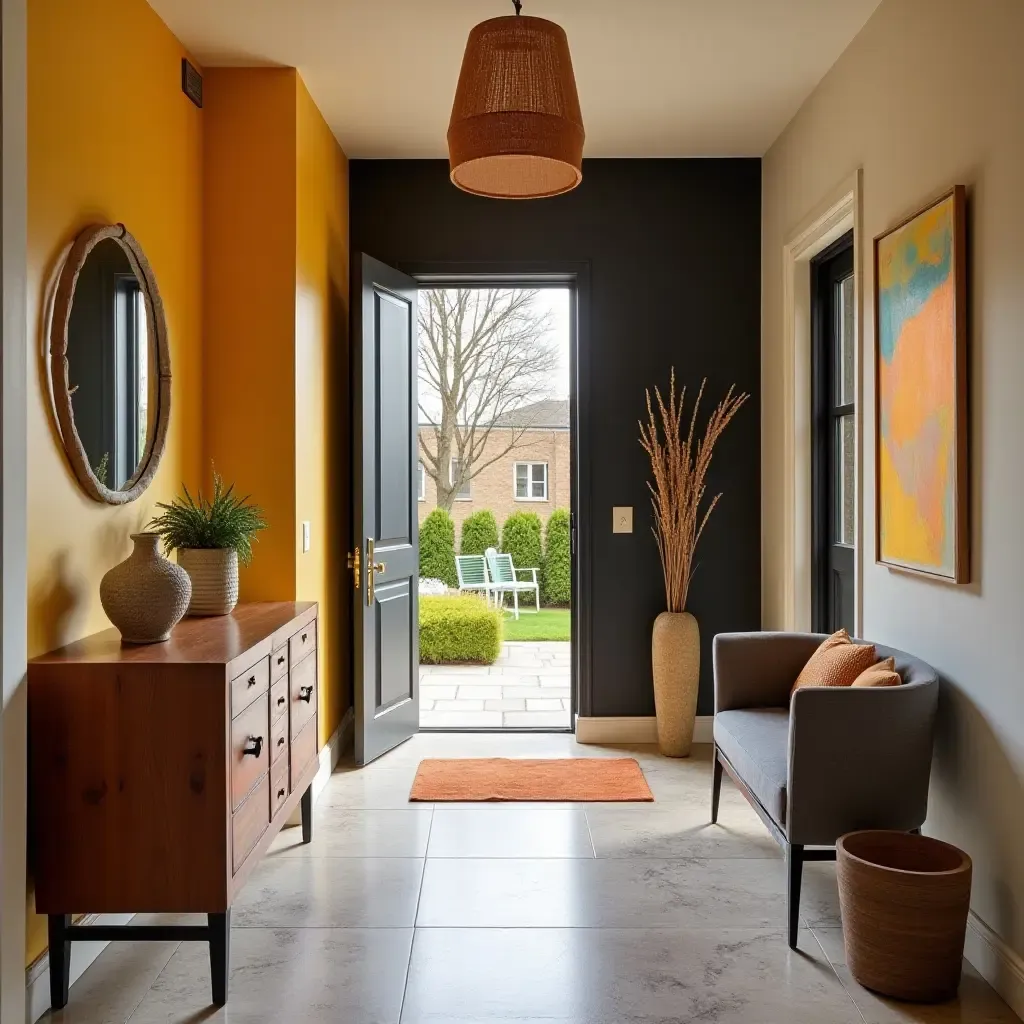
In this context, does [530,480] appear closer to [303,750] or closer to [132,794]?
[303,750]

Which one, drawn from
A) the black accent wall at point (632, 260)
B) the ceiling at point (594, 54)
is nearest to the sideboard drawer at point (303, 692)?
the black accent wall at point (632, 260)

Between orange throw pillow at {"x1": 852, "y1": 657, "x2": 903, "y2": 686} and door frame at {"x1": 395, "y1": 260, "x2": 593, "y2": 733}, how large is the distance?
2.10 metres

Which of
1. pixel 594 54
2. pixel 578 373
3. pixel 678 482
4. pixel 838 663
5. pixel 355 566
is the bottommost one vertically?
pixel 838 663

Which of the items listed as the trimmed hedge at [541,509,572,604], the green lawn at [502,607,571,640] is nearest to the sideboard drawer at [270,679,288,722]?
the green lawn at [502,607,571,640]

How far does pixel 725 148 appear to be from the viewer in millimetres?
4617

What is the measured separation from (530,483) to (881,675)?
401 inches

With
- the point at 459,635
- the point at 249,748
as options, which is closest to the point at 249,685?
the point at 249,748

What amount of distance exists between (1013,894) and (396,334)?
3.45 meters

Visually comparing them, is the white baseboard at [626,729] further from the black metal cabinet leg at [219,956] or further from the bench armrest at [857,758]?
the black metal cabinet leg at [219,956]

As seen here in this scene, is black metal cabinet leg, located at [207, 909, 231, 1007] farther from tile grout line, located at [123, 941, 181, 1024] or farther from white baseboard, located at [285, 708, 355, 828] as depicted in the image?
white baseboard, located at [285, 708, 355, 828]

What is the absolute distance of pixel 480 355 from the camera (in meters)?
10.5

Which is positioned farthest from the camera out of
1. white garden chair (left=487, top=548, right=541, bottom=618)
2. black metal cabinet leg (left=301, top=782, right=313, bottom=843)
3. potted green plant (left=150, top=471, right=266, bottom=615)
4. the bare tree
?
white garden chair (left=487, top=548, right=541, bottom=618)

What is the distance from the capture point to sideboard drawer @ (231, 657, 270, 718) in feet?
7.98

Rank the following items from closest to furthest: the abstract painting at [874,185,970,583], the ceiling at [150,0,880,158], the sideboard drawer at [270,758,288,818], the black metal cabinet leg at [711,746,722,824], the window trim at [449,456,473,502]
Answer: the abstract painting at [874,185,970,583]
the sideboard drawer at [270,758,288,818]
the ceiling at [150,0,880,158]
the black metal cabinet leg at [711,746,722,824]
the window trim at [449,456,473,502]
